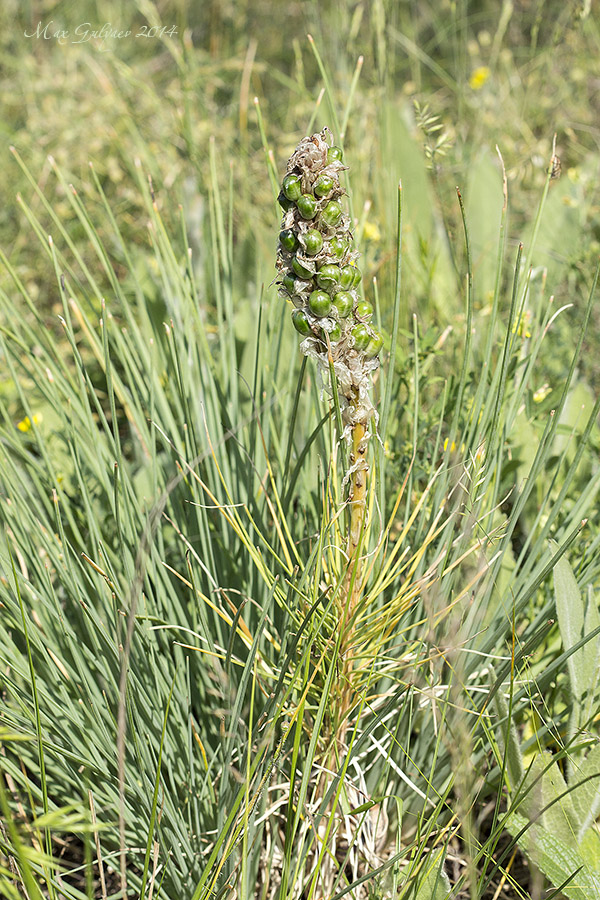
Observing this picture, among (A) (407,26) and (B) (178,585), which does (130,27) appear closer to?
(A) (407,26)

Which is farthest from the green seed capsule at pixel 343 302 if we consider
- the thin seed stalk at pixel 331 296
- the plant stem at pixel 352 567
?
the plant stem at pixel 352 567

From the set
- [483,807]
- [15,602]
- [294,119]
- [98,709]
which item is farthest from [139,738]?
[294,119]

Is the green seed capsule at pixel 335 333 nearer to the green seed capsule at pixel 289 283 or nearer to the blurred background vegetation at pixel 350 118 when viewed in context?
the green seed capsule at pixel 289 283

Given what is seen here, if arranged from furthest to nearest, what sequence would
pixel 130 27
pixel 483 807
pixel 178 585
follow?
pixel 130 27 < pixel 178 585 < pixel 483 807

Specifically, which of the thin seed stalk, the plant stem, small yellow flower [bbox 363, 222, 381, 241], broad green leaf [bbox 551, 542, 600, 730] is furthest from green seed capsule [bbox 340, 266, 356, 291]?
small yellow flower [bbox 363, 222, 381, 241]

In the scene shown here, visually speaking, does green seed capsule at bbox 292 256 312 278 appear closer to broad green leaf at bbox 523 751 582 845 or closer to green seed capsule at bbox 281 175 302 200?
green seed capsule at bbox 281 175 302 200

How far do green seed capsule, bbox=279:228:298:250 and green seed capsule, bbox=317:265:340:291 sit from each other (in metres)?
0.03

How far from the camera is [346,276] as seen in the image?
0.61m

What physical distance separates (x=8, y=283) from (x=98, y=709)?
1548 mm

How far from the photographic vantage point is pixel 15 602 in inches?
33.3

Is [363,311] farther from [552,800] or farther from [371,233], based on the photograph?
[371,233]

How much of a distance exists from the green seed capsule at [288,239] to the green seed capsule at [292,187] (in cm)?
3

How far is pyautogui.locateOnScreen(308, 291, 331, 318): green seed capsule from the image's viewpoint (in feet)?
1.97

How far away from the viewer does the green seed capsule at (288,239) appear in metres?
0.60
